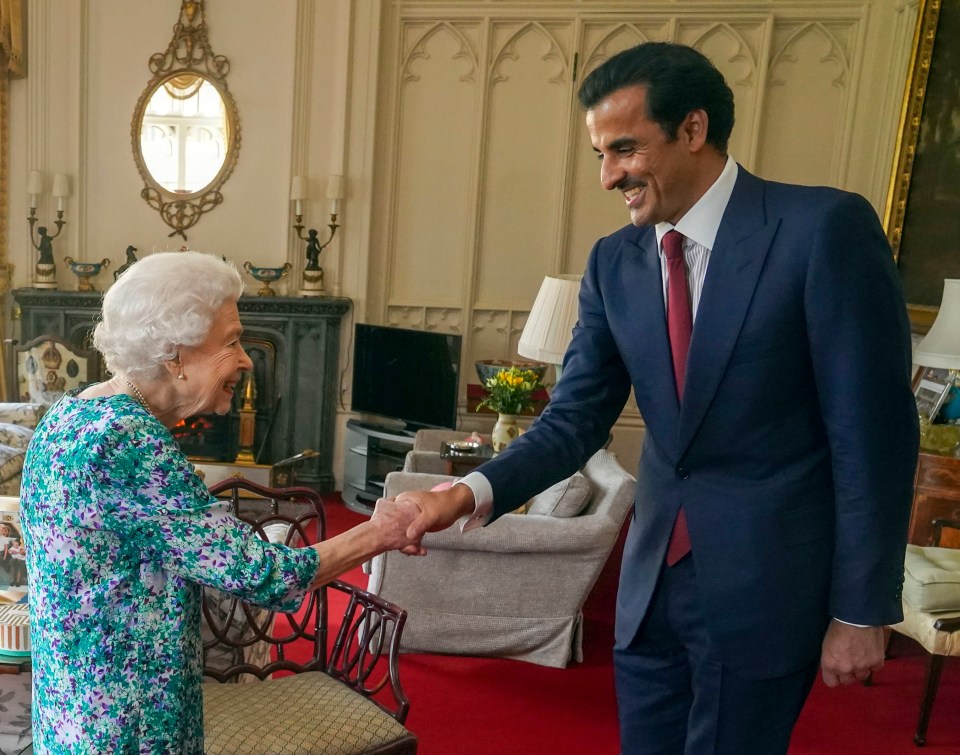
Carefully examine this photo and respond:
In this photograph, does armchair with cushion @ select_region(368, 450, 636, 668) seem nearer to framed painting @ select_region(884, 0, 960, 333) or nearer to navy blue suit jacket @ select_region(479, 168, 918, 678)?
navy blue suit jacket @ select_region(479, 168, 918, 678)

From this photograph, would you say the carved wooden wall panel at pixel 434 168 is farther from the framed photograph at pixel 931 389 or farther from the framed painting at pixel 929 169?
the framed photograph at pixel 931 389

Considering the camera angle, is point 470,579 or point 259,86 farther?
point 259,86

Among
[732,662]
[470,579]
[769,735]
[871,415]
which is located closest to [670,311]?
[871,415]

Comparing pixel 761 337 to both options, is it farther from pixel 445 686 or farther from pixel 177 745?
pixel 445 686

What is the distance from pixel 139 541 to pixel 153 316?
0.35m

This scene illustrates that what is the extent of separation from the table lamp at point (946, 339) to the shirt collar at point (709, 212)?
2714mm

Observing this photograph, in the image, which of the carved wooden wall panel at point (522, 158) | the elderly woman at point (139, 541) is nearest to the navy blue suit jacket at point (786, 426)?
the elderly woman at point (139, 541)

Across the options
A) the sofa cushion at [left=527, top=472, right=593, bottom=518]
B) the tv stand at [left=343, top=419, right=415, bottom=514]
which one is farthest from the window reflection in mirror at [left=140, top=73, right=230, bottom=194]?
the sofa cushion at [left=527, top=472, right=593, bottom=518]

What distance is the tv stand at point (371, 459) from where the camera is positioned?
5617 mm

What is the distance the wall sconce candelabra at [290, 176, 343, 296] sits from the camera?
19.0ft

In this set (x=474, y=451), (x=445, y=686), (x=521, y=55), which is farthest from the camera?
(x=521, y=55)

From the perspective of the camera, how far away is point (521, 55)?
5.82 m

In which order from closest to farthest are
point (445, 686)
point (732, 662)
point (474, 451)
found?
point (732, 662) → point (445, 686) → point (474, 451)

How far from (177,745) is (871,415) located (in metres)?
1.18
